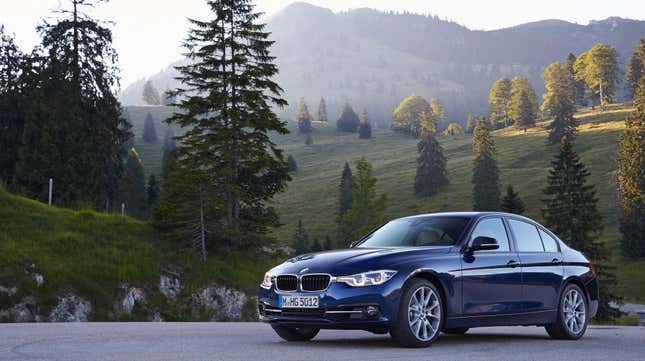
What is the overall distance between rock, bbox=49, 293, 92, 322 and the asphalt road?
9.88 meters

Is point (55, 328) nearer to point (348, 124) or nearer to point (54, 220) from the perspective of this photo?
point (54, 220)

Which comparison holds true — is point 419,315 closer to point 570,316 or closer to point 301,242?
point 570,316

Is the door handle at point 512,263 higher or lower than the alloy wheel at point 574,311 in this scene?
higher

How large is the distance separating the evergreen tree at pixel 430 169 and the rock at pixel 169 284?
8872 centimetres

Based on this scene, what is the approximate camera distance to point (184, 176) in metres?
30.6

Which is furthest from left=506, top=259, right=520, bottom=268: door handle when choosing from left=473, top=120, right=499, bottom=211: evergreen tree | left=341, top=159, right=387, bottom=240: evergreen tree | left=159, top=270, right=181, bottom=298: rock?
left=473, top=120, right=499, bottom=211: evergreen tree

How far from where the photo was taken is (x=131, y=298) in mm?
24516

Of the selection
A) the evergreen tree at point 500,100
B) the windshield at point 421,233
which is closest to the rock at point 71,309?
the windshield at point 421,233

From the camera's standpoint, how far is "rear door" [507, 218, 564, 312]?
429 inches

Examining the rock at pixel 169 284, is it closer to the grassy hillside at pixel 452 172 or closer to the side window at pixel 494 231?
the side window at pixel 494 231

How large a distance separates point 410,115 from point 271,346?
17477cm

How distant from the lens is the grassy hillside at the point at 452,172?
338 ft

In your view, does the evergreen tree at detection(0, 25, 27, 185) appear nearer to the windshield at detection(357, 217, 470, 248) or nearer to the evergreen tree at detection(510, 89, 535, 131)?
the windshield at detection(357, 217, 470, 248)

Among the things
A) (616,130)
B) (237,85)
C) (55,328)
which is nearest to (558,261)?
(55,328)
